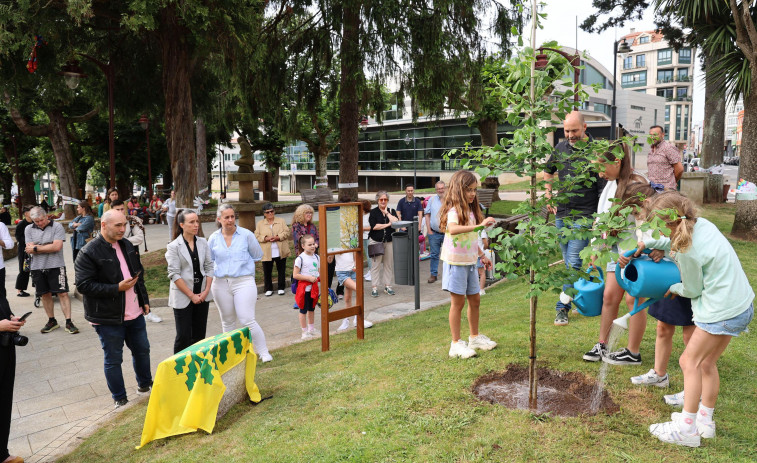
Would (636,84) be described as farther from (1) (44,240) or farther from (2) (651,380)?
(2) (651,380)

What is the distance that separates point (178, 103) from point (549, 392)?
36.4ft

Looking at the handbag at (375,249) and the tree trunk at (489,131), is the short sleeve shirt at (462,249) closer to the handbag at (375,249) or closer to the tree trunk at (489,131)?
the handbag at (375,249)

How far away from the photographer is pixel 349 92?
12664mm

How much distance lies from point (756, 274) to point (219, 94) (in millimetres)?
15188

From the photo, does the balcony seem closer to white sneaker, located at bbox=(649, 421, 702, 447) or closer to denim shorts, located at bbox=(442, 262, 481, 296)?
denim shorts, located at bbox=(442, 262, 481, 296)

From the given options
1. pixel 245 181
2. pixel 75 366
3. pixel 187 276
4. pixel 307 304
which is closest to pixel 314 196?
pixel 245 181

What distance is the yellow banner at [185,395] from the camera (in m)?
4.09

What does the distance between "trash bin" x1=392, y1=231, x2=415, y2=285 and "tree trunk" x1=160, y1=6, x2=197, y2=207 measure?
6.39m

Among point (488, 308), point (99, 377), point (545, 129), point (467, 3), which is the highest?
point (467, 3)

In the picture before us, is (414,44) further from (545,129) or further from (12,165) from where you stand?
(12,165)

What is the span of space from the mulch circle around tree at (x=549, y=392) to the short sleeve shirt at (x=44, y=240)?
7033mm

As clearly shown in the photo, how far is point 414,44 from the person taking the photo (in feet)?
39.9

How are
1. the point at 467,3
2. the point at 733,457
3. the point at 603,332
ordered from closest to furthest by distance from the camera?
1. the point at 733,457
2. the point at 603,332
3. the point at 467,3

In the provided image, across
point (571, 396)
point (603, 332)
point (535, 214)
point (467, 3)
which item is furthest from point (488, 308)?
point (467, 3)
